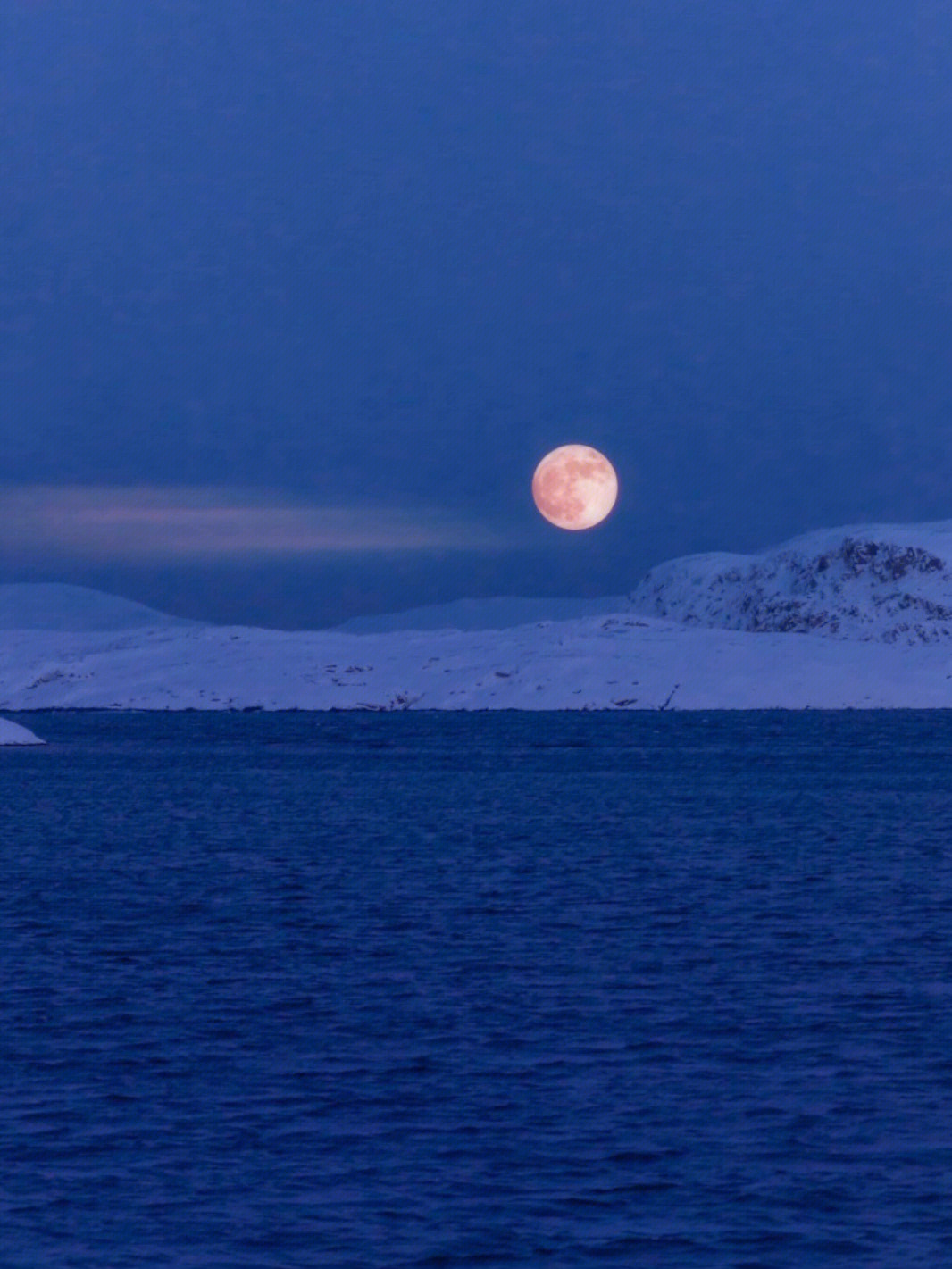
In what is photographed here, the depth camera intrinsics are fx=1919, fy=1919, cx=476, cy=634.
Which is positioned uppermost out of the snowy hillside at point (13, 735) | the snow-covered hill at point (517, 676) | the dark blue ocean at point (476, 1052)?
the snow-covered hill at point (517, 676)

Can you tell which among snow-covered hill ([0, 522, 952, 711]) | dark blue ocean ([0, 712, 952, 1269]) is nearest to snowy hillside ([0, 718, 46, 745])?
snow-covered hill ([0, 522, 952, 711])

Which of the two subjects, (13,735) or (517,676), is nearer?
(13,735)

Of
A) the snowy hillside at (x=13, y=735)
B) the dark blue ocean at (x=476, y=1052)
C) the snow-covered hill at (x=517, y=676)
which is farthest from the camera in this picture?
the snow-covered hill at (x=517, y=676)

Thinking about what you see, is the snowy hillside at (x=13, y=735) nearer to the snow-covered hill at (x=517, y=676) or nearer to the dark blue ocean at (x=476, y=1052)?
the snow-covered hill at (x=517, y=676)

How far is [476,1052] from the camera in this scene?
19.9 meters

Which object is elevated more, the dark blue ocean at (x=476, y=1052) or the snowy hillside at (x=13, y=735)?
the snowy hillside at (x=13, y=735)

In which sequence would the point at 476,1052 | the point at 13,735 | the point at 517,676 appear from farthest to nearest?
the point at 517,676 < the point at 13,735 < the point at 476,1052

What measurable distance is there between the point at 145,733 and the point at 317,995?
404ft

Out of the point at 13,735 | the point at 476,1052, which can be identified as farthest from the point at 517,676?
the point at 476,1052

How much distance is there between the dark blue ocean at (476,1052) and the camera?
13922 mm

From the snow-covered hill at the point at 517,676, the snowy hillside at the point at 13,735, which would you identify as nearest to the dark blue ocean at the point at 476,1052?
the snowy hillside at the point at 13,735

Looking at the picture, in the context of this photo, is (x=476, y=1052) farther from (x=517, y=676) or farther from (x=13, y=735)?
(x=517, y=676)

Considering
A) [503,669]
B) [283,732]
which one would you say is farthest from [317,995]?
[503,669]

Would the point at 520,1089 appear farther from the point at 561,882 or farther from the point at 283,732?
the point at 283,732
